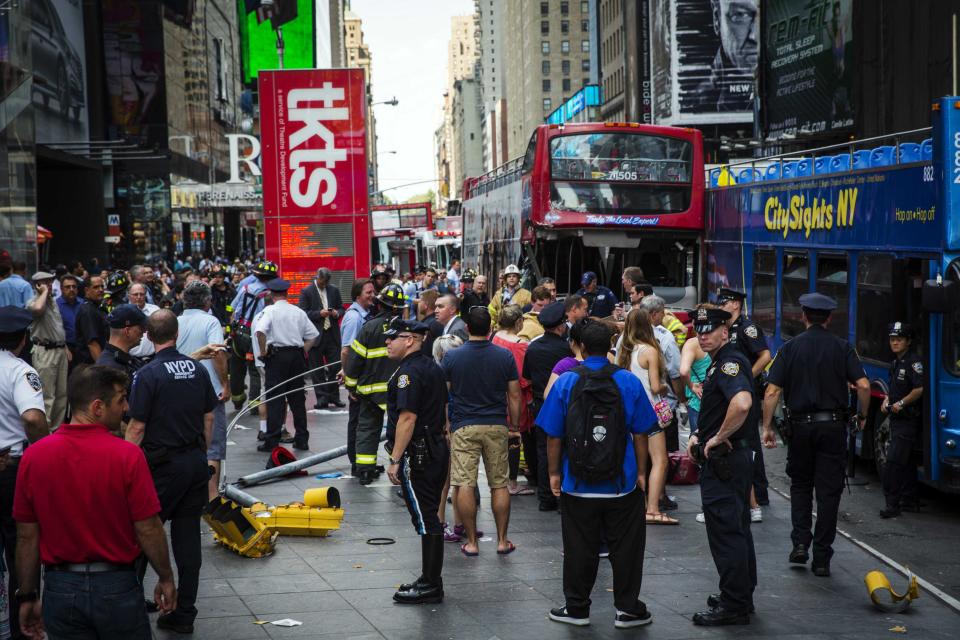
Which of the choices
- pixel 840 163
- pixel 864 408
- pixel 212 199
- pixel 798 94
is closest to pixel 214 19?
pixel 212 199

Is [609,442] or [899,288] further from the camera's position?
[899,288]

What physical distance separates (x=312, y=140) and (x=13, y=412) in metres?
11.8

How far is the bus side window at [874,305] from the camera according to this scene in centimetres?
1178

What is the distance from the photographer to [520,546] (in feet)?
29.7

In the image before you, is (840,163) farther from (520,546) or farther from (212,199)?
(212,199)

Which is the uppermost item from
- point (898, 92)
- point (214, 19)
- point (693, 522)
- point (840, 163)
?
point (214, 19)

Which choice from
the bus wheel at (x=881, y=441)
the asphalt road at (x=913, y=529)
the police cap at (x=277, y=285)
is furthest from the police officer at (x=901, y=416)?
the police cap at (x=277, y=285)

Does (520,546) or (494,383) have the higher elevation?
(494,383)

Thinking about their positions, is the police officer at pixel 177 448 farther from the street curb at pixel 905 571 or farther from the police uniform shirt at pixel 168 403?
the street curb at pixel 905 571

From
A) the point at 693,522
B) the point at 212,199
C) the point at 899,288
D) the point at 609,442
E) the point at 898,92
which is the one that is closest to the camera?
the point at 609,442

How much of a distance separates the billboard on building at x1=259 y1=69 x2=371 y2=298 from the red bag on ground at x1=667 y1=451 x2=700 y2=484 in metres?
7.64

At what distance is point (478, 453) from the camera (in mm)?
8664

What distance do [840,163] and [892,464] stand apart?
14.5ft

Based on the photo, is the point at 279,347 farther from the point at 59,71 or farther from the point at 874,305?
the point at 59,71
